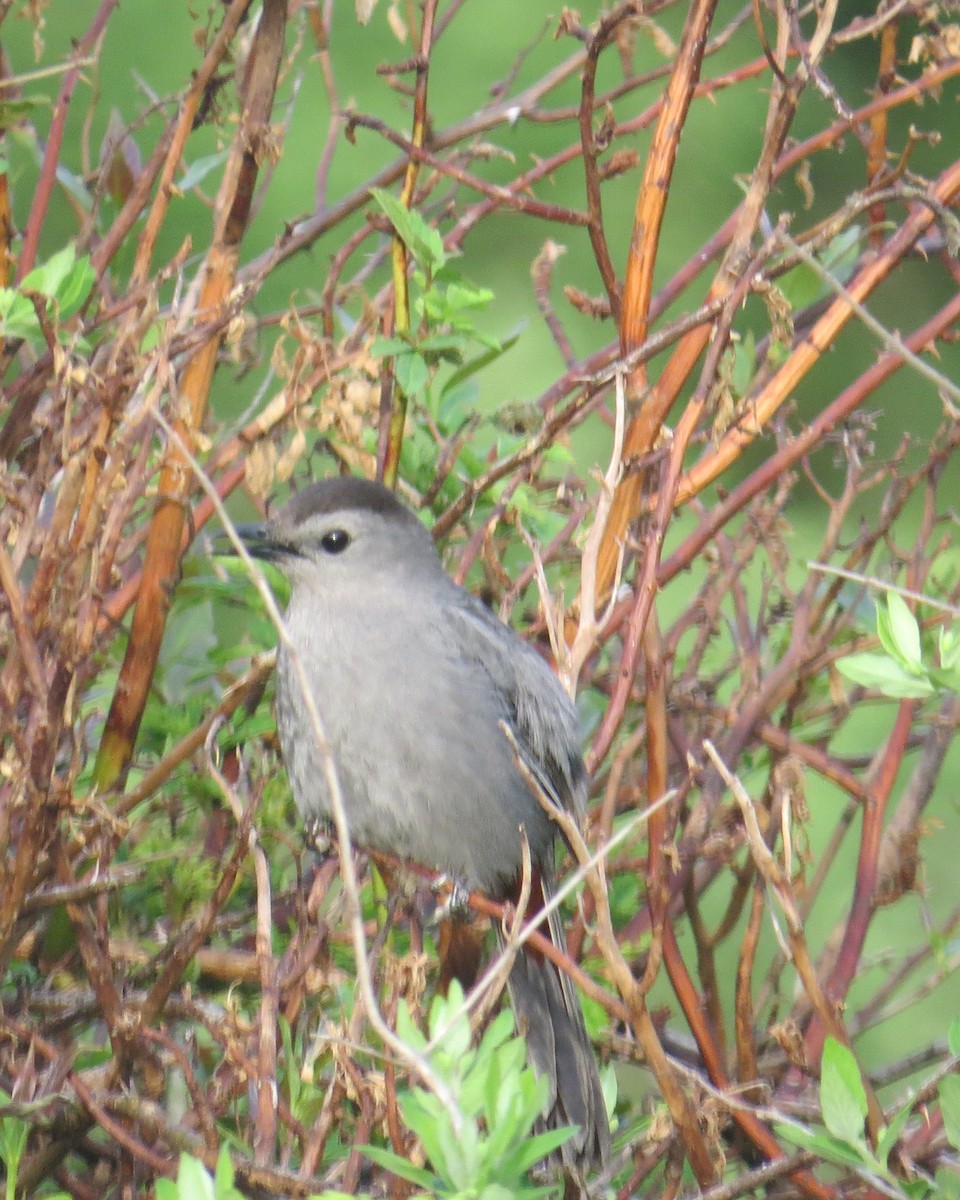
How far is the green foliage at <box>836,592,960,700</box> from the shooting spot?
1.81m

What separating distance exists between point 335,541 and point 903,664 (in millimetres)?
1162

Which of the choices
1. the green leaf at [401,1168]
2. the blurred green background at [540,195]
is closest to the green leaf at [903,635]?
the green leaf at [401,1168]

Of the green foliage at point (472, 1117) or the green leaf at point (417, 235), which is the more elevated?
the green leaf at point (417, 235)

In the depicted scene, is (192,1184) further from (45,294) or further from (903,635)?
(45,294)

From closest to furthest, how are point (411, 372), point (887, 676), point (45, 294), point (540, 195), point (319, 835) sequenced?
point (887, 676) → point (45, 294) → point (411, 372) → point (319, 835) → point (540, 195)

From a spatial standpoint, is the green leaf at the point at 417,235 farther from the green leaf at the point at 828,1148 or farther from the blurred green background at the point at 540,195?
the blurred green background at the point at 540,195

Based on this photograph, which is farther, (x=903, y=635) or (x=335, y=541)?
(x=335, y=541)

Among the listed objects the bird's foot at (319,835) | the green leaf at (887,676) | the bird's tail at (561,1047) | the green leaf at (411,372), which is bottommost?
the bird's tail at (561,1047)

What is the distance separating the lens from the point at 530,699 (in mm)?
2717

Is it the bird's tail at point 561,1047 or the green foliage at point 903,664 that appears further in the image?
the bird's tail at point 561,1047

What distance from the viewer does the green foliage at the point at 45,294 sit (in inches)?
81.1

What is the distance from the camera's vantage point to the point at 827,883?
507 centimetres

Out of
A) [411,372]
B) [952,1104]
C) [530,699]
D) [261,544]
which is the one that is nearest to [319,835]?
[530,699]

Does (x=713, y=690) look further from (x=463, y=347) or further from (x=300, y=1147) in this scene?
(x=300, y=1147)
